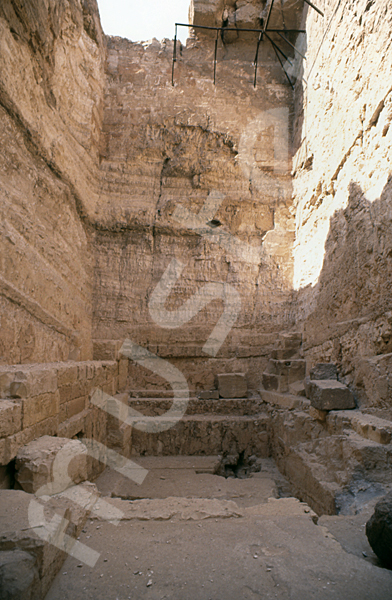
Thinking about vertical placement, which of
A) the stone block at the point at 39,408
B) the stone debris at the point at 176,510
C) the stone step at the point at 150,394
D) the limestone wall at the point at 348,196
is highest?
the limestone wall at the point at 348,196

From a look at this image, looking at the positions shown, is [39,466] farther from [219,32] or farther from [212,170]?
[219,32]

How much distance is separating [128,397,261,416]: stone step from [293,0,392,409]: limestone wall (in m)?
1.38

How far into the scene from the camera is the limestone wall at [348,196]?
155 inches

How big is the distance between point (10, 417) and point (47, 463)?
0.43 m

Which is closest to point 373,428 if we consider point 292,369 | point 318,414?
point 318,414

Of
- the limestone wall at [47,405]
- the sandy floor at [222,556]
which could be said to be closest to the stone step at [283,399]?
the sandy floor at [222,556]

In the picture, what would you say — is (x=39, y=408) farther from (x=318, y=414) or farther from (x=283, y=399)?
(x=283, y=399)

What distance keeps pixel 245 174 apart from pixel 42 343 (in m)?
5.47

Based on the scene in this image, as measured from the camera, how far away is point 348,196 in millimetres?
4973

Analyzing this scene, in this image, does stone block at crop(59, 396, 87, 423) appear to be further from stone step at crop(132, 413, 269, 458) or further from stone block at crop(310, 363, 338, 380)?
stone block at crop(310, 363, 338, 380)

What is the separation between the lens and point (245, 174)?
25.1ft

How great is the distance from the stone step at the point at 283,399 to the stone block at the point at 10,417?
3.65 m

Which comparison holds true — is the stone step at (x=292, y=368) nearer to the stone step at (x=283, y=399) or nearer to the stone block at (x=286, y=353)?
the stone block at (x=286, y=353)

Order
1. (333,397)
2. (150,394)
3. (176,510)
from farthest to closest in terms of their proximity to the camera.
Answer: (150,394) → (333,397) → (176,510)
